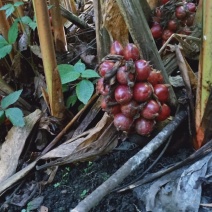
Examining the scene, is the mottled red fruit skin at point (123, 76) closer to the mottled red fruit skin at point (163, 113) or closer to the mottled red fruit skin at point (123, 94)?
the mottled red fruit skin at point (123, 94)

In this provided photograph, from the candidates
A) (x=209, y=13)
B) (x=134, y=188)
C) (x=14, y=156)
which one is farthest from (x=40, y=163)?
(x=209, y=13)

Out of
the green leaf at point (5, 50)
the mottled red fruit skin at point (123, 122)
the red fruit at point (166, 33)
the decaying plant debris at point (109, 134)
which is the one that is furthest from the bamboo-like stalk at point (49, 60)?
the red fruit at point (166, 33)

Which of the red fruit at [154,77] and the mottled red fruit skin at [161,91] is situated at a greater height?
the red fruit at [154,77]

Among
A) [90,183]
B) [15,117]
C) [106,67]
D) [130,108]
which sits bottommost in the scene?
[90,183]

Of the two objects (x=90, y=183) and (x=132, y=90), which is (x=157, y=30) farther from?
(x=90, y=183)

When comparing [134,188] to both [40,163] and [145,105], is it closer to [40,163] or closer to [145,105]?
[145,105]

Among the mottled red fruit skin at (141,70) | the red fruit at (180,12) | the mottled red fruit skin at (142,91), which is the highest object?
the mottled red fruit skin at (141,70)

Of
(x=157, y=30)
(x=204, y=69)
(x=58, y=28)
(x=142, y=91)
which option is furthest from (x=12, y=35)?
(x=204, y=69)
